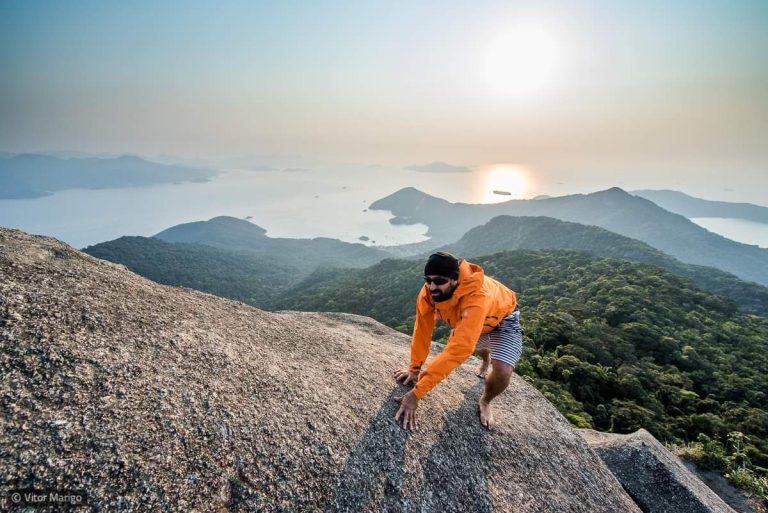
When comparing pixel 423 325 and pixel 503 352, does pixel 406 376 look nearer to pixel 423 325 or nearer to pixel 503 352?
pixel 423 325

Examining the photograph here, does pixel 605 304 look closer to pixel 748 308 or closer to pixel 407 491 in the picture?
pixel 407 491

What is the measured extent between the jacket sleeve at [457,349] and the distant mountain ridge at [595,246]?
90.8 meters

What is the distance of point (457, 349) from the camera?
5.02 meters

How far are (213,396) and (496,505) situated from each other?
4565mm

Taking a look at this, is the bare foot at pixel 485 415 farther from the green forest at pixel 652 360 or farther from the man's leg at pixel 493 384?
the green forest at pixel 652 360

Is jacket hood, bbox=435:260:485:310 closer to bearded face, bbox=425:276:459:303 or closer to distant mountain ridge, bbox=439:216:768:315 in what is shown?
bearded face, bbox=425:276:459:303

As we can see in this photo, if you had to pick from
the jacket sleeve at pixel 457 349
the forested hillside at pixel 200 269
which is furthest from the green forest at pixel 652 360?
the forested hillside at pixel 200 269

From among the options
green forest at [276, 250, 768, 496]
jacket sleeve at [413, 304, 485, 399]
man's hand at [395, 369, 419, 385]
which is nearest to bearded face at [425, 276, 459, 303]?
jacket sleeve at [413, 304, 485, 399]

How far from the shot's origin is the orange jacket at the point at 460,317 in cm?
501

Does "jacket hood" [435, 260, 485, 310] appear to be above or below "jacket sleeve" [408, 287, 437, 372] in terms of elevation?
above

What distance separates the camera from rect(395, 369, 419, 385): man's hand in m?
6.73

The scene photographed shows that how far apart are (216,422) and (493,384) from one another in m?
4.62

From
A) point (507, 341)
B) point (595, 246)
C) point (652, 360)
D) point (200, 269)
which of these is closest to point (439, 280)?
point (507, 341)

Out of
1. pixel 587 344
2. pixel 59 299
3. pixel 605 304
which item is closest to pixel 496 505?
pixel 59 299
